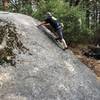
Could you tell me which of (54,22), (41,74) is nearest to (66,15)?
(54,22)

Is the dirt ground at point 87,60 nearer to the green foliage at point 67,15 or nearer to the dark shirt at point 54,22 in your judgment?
the green foliage at point 67,15

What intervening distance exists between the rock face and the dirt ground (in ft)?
16.4

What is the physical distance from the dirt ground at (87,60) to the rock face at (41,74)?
16.4 ft

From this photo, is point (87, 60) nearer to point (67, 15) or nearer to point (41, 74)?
point (67, 15)

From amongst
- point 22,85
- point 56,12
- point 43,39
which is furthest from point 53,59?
point 56,12

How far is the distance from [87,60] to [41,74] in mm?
9020

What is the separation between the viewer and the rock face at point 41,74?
28.3 feet

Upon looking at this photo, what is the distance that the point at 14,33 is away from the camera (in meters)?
10.6

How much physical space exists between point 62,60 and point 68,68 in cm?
44

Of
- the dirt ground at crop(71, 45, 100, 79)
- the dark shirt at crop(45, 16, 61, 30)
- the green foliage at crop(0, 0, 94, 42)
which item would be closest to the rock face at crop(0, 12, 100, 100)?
the dark shirt at crop(45, 16, 61, 30)

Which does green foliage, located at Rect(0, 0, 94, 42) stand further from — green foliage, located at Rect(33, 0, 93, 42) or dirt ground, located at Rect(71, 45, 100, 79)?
dirt ground, located at Rect(71, 45, 100, 79)

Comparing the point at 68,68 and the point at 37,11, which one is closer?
the point at 68,68

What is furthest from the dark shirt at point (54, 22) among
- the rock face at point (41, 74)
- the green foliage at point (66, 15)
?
the green foliage at point (66, 15)

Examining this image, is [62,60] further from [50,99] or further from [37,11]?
[37,11]
